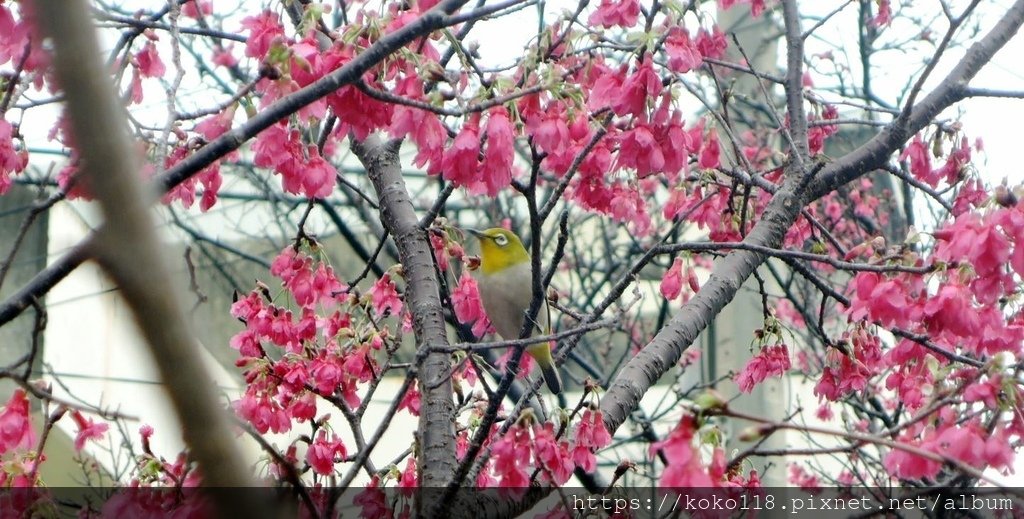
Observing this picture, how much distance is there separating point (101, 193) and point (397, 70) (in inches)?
67.0

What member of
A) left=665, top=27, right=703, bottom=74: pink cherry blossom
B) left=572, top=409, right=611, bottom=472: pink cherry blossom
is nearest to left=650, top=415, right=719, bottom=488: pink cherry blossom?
left=572, top=409, right=611, bottom=472: pink cherry blossom

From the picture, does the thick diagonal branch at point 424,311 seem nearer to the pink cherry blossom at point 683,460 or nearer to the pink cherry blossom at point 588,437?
the pink cherry blossom at point 588,437

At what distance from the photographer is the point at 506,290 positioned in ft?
13.5

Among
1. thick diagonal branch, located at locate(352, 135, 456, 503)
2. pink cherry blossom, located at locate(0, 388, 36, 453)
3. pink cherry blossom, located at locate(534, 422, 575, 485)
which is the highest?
thick diagonal branch, located at locate(352, 135, 456, 503)

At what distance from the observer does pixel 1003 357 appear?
2.02 m

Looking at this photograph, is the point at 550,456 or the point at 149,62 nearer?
the point at 550,456

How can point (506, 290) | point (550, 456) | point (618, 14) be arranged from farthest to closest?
point (506, 290) → point (618, 14) → point (550, 456)

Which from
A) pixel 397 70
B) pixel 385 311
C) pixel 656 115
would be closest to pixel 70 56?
pixel 397 70

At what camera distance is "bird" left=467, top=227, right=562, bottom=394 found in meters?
4.05

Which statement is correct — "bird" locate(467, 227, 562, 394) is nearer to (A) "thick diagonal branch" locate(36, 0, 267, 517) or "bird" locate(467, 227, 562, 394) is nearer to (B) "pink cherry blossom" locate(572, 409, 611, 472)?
(B) "pink cherry blossom" locate(572, 409, 611, 472)

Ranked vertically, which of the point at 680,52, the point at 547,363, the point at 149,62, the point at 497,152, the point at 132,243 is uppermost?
the point at 149,62

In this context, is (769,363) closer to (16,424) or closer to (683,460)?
(683,460)

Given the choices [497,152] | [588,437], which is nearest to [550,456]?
[588,437]

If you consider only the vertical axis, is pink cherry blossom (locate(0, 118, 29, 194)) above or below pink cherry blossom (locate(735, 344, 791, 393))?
above
